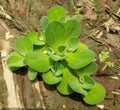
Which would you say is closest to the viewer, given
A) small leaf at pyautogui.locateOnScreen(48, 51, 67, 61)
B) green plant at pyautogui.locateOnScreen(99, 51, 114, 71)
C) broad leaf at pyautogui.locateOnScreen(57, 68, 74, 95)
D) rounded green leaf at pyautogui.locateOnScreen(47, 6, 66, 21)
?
small leaf at pyautogui.locateOnScreen(48, 51, 67, 61)

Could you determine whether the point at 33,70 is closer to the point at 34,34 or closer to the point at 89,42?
the point at 34,34

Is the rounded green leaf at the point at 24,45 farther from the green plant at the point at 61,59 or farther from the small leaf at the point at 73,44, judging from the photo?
the small leaf at the point at 73,44

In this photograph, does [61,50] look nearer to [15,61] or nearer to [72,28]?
[72,28]

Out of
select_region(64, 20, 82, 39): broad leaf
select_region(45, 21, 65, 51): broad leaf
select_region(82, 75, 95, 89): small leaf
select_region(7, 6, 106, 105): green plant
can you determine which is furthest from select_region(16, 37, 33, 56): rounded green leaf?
select_region(82, 75, 95, 89): small leaf

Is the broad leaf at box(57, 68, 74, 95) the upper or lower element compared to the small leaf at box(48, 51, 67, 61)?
lower

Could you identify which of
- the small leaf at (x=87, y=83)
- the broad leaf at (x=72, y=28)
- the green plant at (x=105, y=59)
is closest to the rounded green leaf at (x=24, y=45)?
the broad leaf at (x=72, y=28)

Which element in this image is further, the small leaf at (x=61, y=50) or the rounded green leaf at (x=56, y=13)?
the rounded green leaf at (x=56, y=13)

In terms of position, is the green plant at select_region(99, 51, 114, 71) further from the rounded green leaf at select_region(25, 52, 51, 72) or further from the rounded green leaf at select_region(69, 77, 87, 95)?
Answer: the rounded green leaf at select_region(25, 52, 51, 72)

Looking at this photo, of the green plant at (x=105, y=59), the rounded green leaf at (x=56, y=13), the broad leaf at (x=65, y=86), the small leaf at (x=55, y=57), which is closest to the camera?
the small leaf at (x=55, y=57)
